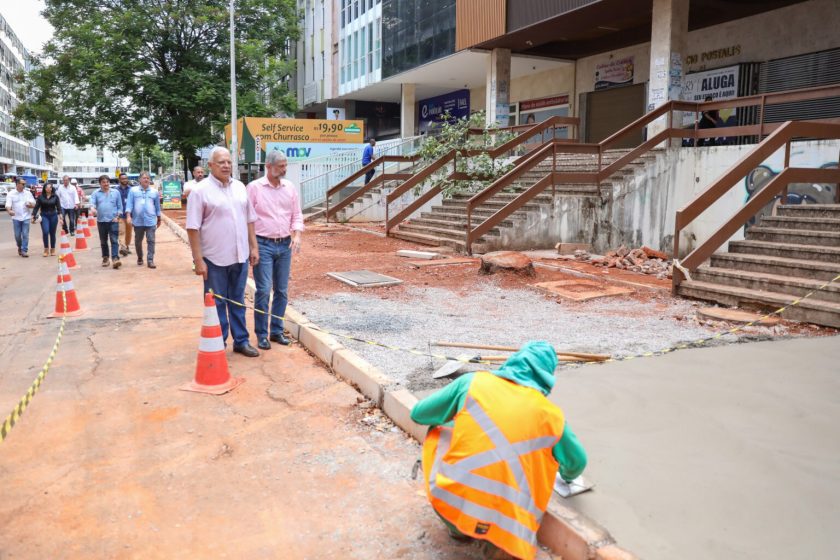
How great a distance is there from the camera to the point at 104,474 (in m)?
3.73

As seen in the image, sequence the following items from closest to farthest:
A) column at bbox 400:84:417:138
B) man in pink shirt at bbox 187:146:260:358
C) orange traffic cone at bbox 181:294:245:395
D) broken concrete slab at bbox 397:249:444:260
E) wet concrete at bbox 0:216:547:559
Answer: wet concrete at bbox 0:216:547:559 → orange traffic cone at bbox 181:294:245:395 → man in pink shirt at bbox 187:146:260:358 → broken concrete slab at bbox 397:249:444:260 → column at bbox 400:84:417:138

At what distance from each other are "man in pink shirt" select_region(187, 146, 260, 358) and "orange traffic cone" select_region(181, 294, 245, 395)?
2.20ft

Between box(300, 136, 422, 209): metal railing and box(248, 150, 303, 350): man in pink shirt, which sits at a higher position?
box(300, 136, 422, 209): metal railing

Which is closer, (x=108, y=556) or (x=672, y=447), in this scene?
(x=108, y=556)

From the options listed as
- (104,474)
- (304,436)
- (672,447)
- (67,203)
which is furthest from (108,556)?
(67,203)

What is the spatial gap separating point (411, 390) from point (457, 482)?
2.15m

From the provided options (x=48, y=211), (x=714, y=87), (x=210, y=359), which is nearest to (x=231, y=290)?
(x=210, y=359)

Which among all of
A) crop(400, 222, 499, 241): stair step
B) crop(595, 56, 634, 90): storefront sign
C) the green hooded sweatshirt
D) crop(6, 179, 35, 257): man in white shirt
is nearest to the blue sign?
crop(595, 56, 634, 90): storefront sign

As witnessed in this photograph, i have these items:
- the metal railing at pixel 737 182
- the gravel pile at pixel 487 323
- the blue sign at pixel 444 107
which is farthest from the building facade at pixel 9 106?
the metal railing at pixel 737 182

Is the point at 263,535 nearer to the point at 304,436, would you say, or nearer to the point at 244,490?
the point at 244,490

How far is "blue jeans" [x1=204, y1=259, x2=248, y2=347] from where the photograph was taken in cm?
584

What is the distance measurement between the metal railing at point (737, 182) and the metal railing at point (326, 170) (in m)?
16.2


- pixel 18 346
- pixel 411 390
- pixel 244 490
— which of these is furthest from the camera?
pixel 18 346

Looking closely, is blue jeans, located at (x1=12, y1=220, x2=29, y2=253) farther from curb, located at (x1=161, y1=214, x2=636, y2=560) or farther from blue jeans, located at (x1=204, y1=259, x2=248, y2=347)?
blue jeans, located at (x1=204, y1=259, x2=248, y2=347)
